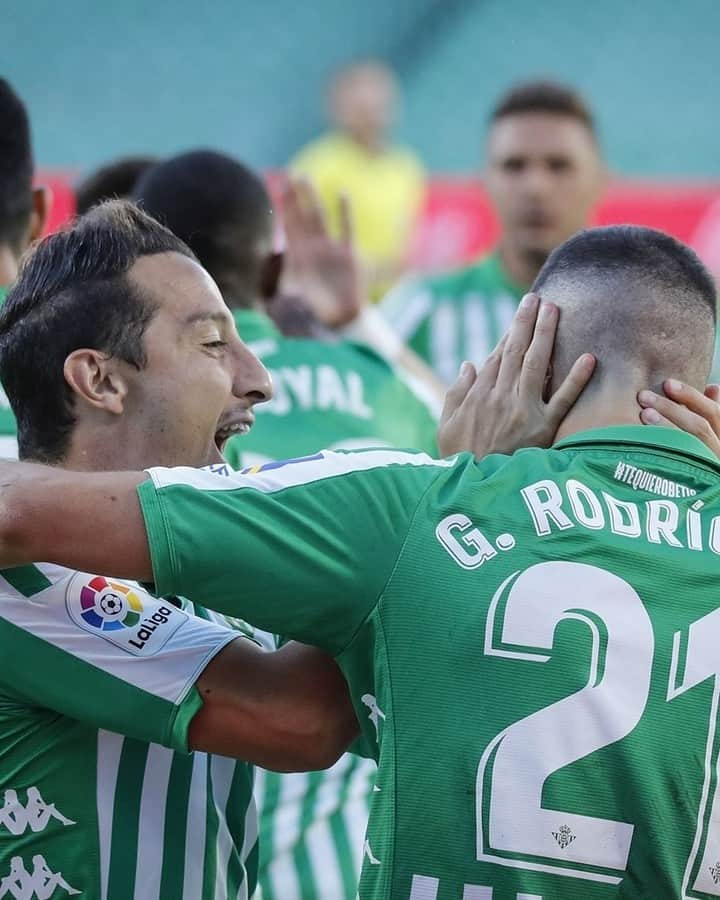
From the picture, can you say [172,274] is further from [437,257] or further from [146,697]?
[437,257]

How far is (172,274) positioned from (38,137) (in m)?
12.8

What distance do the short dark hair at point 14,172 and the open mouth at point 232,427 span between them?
67.4 inches

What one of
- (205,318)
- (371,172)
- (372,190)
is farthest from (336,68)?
(205,318)

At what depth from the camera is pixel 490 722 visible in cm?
219

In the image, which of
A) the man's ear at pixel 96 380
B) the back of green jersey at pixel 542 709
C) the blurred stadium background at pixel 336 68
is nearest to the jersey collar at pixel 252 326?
the man's ear at pixel 96 380

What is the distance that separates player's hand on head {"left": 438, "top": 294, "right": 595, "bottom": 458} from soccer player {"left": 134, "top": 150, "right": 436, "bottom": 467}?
5.35ft

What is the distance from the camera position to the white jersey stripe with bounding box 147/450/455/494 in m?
2.23

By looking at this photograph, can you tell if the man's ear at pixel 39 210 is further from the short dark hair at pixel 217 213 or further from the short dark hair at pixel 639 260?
the short dark hair at pixel 639 260

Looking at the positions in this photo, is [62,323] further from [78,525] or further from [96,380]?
[78,525]

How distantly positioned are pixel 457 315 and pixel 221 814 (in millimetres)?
4381

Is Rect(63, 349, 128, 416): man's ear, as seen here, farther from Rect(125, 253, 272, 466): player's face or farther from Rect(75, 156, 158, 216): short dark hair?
Rect(75, 156, 158, 216): short dark hair

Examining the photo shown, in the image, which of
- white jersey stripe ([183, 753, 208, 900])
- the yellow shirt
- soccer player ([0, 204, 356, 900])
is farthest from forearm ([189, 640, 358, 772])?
the yellow shirt

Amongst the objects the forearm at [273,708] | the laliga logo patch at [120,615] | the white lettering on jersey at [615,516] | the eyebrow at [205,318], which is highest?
the eyebrow at [205,318]

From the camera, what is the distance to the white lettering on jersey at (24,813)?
2445 mm
